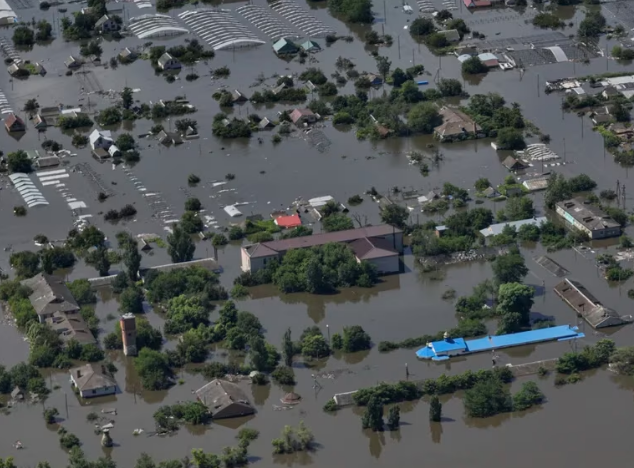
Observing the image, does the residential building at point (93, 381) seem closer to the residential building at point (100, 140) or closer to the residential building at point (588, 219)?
the residential building at point (588, 219)

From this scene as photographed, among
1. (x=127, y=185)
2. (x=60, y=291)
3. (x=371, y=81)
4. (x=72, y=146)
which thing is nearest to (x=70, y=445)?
(x=60, y=291)

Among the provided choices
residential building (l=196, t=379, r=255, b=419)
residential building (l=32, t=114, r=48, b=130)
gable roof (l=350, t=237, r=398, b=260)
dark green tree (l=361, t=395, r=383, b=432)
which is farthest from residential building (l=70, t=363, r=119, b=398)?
residential building (l=32, t=114, r=48, b=130)

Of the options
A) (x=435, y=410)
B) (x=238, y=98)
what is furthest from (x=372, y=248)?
(x=238, y=98)

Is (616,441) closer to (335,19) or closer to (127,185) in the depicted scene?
(127,185)

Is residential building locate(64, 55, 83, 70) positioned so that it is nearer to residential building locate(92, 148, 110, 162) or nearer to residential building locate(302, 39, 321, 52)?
residential building locate(302, 39, 321, 52)

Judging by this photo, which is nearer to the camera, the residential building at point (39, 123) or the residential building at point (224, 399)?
the residential building at point (224, 399)

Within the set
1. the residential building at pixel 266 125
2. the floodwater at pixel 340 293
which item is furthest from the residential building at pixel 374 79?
the residential building at pixel 266 125

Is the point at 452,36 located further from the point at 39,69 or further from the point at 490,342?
the point at 490,342
